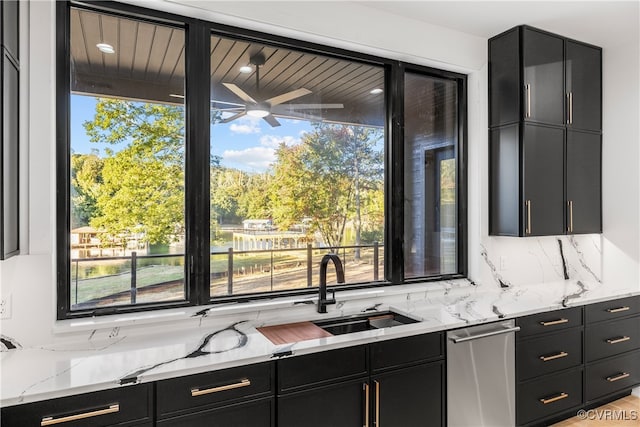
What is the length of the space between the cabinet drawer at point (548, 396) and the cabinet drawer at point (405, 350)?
0.73 meters

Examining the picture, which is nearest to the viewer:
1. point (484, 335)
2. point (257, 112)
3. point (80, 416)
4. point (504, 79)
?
point (80, 416)

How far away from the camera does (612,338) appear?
290cm

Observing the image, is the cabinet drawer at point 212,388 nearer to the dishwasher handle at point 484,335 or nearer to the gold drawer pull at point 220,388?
the gold drawer pull at point 220,388

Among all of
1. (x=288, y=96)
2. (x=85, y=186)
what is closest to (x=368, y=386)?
(x=85, y=186)

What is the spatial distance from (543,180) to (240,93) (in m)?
2.23

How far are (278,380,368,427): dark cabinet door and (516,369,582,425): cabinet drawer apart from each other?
3.73 feet

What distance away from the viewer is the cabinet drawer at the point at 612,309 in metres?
2.77

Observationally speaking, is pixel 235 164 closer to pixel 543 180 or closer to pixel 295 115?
pixel 295 115

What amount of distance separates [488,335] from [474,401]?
0.39 m

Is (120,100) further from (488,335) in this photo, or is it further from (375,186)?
(488,335)

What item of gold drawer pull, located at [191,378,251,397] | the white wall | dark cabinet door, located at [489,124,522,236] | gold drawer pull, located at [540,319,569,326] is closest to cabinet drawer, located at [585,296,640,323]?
gold drawer pull, located at [540,319,569,326]

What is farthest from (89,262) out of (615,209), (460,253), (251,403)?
(615,209)

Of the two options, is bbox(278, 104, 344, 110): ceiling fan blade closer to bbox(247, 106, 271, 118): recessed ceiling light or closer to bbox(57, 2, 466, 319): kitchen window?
bbox(57, 2, 466, 319): kitchen window

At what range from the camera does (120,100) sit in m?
2.09
